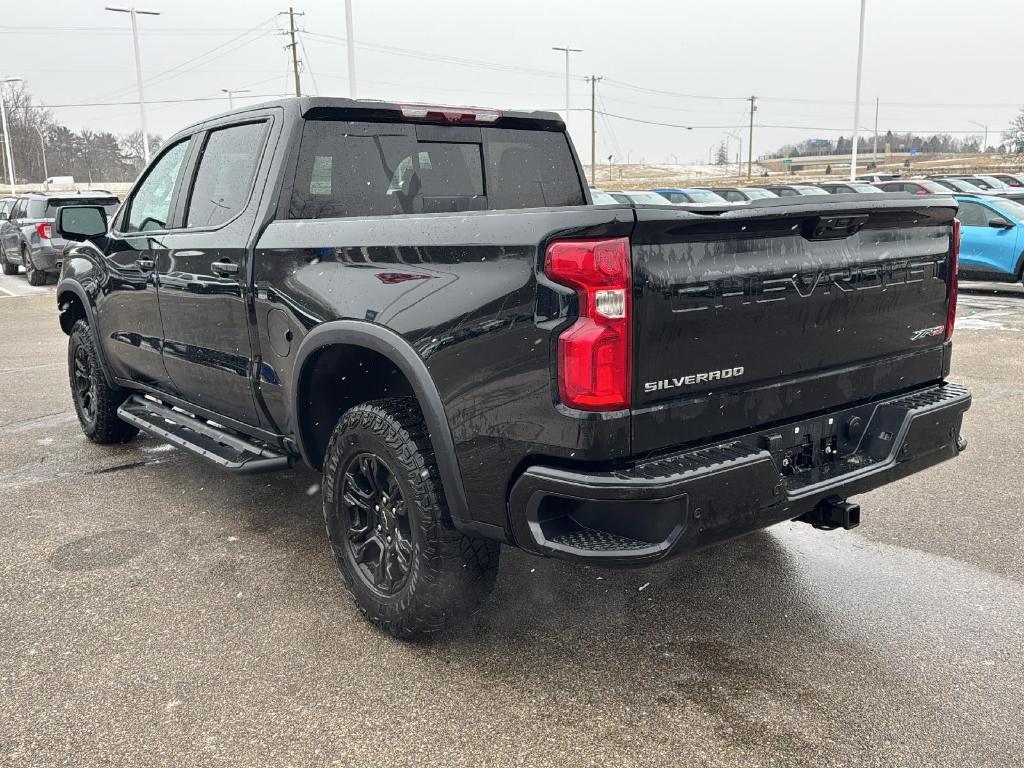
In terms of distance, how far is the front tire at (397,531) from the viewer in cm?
297

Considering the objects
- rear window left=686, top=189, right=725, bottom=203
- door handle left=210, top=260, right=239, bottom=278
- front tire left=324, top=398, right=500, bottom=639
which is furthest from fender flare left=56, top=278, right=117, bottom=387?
rear window left=686, top=189, right=725, bottom=203

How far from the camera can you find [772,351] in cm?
282

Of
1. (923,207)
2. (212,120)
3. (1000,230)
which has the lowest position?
(1000,230)

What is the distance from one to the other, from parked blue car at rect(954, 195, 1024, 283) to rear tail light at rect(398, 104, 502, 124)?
35.4 feet

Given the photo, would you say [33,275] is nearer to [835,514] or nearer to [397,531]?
[397,531]

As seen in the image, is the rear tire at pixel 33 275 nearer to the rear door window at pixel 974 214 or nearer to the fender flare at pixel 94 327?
the fender flare at pixel 94 327

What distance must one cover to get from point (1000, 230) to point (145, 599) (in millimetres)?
13107

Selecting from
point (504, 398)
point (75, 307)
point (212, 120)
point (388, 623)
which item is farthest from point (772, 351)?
point (75, 307)

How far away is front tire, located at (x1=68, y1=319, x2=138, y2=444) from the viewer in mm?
5613

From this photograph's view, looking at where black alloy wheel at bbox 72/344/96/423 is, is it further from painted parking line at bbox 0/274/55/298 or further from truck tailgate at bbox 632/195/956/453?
painted parking line at bbox 0/274/55/298

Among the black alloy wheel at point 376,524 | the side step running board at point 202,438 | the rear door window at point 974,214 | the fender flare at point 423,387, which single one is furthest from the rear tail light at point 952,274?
the rear door window at point 974,214

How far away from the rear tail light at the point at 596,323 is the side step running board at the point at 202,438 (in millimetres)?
1850

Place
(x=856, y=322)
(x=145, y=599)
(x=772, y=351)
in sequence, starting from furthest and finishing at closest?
(x=145, y=599), (x=856, y=322), (x=772, y=351)

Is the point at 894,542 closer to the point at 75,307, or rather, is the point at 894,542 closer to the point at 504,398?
the point at 504,398
